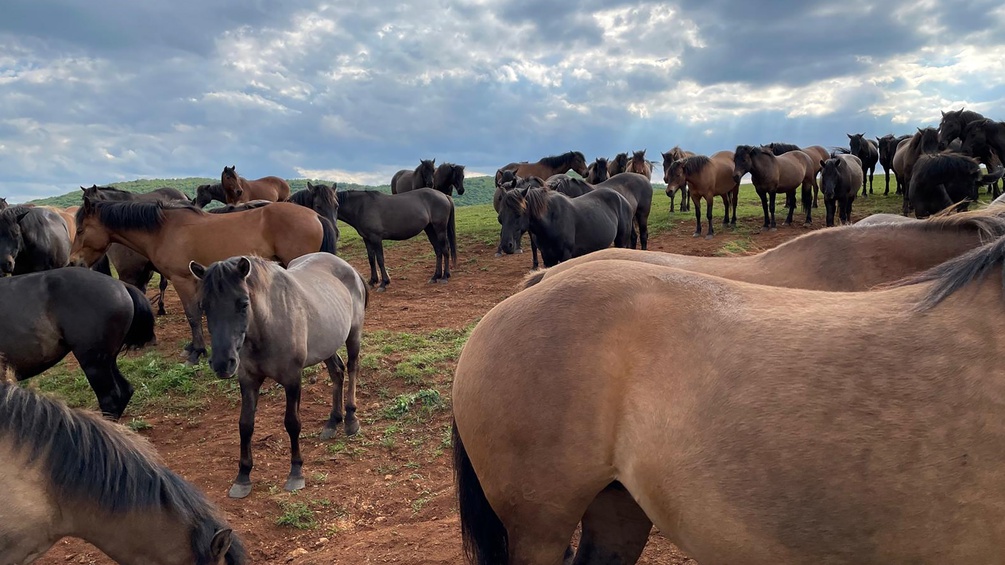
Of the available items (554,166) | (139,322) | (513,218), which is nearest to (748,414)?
(139,322)

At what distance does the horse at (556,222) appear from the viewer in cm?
1062

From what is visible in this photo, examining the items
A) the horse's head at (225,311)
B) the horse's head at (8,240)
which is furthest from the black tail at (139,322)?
the horse's head at (8,240)

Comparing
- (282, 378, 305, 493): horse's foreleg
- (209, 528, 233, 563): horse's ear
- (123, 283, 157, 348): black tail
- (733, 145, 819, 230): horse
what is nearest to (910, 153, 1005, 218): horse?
(733, 145, 819, 230): horse

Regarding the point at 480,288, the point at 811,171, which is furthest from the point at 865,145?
the point at 480,288

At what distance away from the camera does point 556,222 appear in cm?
1068

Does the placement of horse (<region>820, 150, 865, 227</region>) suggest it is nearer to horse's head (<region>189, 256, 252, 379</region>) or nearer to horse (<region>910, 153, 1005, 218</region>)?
horse (<region>910, 153, 1005, 218</region>)

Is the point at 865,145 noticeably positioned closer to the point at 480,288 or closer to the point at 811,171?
the point at 811,171

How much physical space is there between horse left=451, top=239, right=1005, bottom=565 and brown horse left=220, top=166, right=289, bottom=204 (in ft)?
53.0

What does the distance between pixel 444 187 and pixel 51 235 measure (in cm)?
1269

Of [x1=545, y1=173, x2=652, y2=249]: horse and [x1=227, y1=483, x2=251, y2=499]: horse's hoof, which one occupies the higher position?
[x1=545, y1=173, x2=652, y2=249]: horse

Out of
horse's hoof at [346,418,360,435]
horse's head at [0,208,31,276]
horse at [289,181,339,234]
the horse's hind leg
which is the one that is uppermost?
horse at [289,181,339,234]

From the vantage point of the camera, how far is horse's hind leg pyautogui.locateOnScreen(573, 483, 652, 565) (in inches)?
106

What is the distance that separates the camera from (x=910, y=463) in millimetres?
1638

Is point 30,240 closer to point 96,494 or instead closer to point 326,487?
point 326,487
